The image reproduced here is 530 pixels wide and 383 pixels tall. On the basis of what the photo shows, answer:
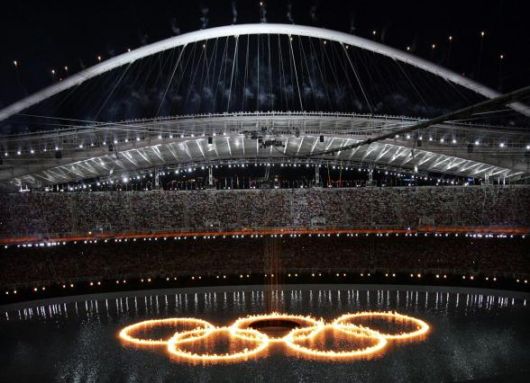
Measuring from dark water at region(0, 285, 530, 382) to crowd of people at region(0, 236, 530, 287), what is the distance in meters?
2.68

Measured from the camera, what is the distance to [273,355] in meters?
23.8

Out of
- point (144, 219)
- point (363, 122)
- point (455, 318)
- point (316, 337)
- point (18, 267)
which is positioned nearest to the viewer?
point (316, 337)

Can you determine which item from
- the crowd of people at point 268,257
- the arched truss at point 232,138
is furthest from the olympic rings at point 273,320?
the arched truss at point 232,138

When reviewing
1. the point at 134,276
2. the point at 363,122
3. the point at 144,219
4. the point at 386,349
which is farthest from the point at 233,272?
the point at 386,349

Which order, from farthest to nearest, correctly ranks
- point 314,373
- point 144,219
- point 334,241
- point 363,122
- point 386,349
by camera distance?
point 144,219 → point 334,241 → point 363,122 → point 386,349 → point 314,373

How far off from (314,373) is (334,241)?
24.5 m

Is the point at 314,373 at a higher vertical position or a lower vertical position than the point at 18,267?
lower

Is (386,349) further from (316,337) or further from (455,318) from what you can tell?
(455,318)

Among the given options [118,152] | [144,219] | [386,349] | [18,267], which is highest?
[118,152]

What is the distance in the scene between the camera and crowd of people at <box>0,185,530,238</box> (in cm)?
4622

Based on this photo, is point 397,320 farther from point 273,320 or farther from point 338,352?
point 338,352

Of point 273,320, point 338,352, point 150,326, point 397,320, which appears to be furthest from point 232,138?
point 338,352

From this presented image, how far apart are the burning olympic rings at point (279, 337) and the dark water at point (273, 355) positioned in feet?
2.72

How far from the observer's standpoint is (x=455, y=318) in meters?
30.0
